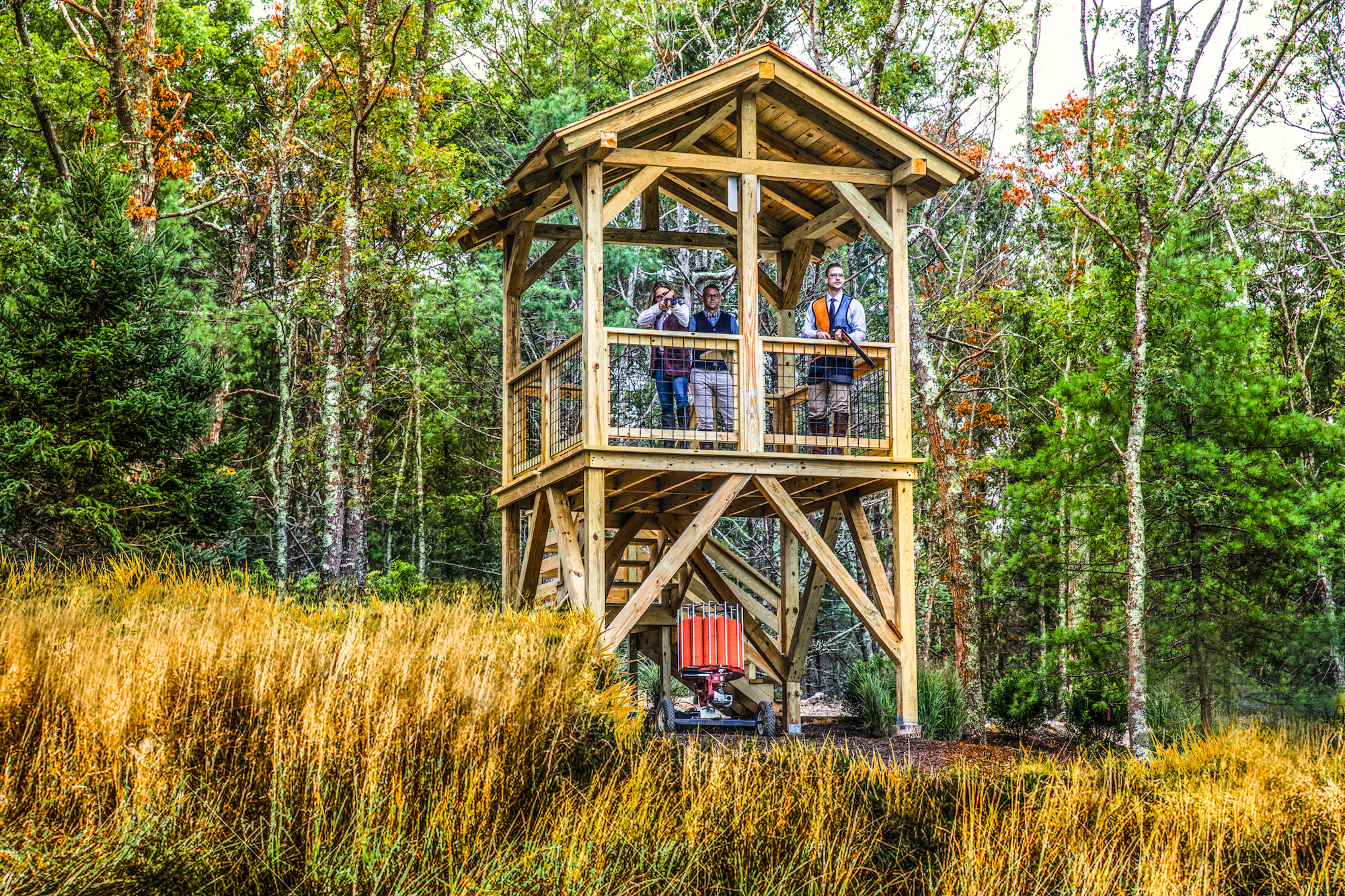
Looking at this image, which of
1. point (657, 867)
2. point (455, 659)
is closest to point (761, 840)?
point (657, 867)

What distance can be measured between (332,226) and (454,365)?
5.70 m

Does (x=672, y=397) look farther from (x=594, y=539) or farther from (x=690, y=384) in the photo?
(x=594, y=539)

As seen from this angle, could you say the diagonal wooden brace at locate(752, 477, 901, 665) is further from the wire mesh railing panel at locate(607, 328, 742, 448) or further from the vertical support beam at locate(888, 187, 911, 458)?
the vertical support beam at locate(888, 187, 911, 458)

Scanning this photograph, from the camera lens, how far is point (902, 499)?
11258mm

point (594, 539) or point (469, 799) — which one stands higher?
point (594, 539)

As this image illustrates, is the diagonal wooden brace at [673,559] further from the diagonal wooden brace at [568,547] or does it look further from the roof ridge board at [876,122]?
the roof ridge board at [876,122]

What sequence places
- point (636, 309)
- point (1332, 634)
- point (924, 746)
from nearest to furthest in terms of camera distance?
point (924, 746), point (1332, 634), point (636, 309)

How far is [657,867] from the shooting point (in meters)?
4.88

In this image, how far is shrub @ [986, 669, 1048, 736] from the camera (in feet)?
47.6

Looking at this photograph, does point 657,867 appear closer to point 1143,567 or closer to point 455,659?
point 455,659

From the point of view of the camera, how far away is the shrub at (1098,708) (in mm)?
13539

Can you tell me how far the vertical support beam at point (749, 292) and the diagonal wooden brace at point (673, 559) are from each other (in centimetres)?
46

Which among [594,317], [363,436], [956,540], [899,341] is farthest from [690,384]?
[363,436]

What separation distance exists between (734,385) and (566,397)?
2.15 m
